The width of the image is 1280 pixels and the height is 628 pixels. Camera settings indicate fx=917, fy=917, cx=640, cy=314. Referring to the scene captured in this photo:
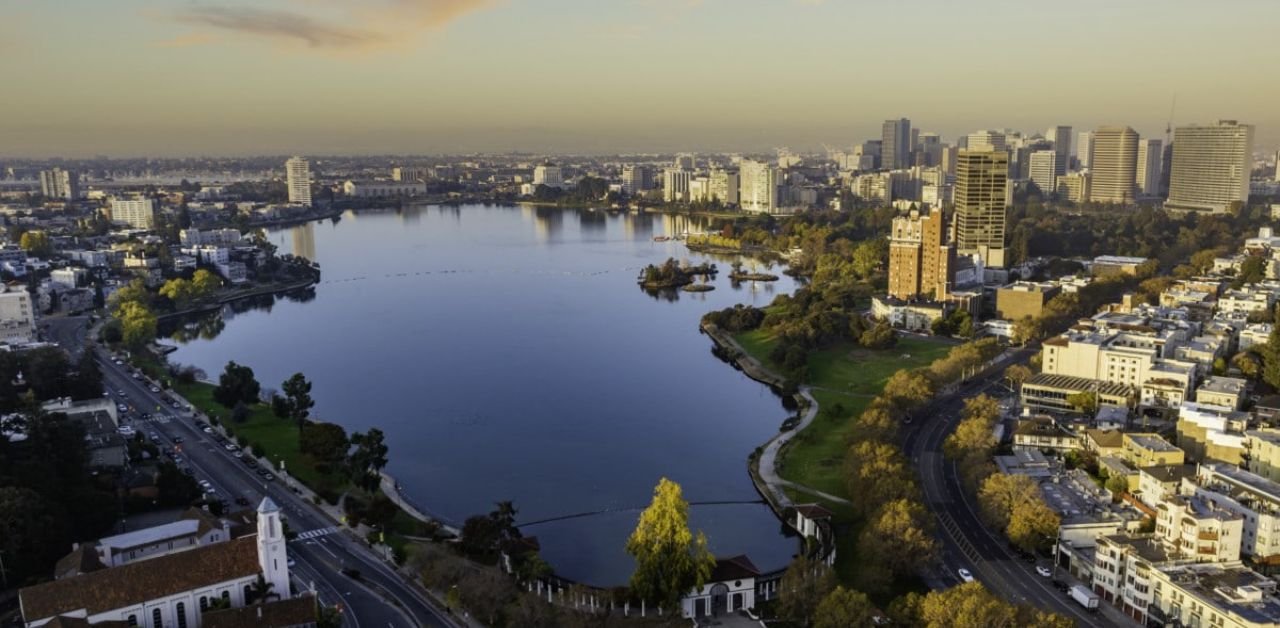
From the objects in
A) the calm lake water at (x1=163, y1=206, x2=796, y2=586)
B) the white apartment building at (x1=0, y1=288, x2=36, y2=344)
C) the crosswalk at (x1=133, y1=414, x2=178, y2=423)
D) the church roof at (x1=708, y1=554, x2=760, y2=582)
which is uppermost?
the white apartment building at (x1=0, y1=288, x2=36, y2=344)

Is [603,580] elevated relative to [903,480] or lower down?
lower down

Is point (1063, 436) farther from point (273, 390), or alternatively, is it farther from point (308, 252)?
point (308, 252)

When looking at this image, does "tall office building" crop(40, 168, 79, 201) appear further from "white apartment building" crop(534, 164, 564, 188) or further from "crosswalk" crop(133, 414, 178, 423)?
"crosswalk" crop(133, 414, 178, 423)

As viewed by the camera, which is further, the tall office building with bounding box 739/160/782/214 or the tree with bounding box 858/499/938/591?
the tall office building with bounding box 739/160/782/214

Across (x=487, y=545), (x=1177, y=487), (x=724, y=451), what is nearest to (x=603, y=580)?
(x=487, y=545)

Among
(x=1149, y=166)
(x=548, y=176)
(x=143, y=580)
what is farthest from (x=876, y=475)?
(x=548, y=176)

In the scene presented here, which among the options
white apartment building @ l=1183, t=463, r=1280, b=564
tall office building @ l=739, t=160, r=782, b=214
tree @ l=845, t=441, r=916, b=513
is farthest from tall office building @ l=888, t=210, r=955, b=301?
tall office building @ l=739, t=160, r=782, b=214

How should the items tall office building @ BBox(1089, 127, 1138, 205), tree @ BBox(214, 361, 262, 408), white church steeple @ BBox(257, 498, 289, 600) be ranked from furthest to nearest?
tall office building @ BBox(1089, 127, 1138, 205) < tree @ BBox(214, 361, 262, 408) < white church steeple @ BBox(257, 498, 289, 600)

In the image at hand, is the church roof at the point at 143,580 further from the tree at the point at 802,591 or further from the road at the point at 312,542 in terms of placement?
the tree at the point at 802,591

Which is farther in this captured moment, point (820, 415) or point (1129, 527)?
point (820, 415)
